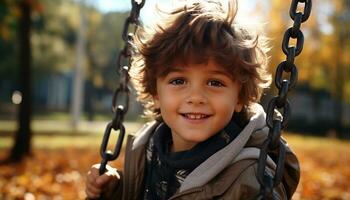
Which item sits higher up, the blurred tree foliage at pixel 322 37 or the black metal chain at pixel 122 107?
the black metal chain at pixel 122 107

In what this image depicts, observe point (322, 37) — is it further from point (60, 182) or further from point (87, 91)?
point (87, 91)

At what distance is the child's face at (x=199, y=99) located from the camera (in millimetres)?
2221

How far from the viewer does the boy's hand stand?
2670mm

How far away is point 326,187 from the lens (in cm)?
659

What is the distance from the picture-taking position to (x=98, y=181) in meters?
2.66

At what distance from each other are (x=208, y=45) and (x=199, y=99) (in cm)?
23

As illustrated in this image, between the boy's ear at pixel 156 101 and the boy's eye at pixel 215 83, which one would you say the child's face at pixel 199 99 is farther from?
the boy's ear at pixel 156 101

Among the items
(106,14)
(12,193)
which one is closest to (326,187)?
(12,193)

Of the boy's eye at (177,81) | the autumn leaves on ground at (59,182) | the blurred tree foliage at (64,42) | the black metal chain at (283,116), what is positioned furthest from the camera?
the blurred tree foliage at (64,42)

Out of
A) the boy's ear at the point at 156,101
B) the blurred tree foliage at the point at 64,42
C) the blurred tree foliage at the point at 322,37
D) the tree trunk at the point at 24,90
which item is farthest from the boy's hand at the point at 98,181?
the blurred tree foliage at the point at 64,42

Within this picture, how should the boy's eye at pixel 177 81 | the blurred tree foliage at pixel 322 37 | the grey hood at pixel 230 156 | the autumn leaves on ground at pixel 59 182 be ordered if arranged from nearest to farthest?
the grey hood at pixel 230 156
the boy's eye at pixel 177 81
the autumn leaves on ground at pixel 59 182
the blurred tree foliage at pixel 322 37

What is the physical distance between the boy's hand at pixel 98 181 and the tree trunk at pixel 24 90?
722 cm

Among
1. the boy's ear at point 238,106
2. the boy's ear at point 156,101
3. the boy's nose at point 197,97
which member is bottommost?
the boy's ear at point 156,101

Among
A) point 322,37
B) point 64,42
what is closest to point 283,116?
point 322,37
